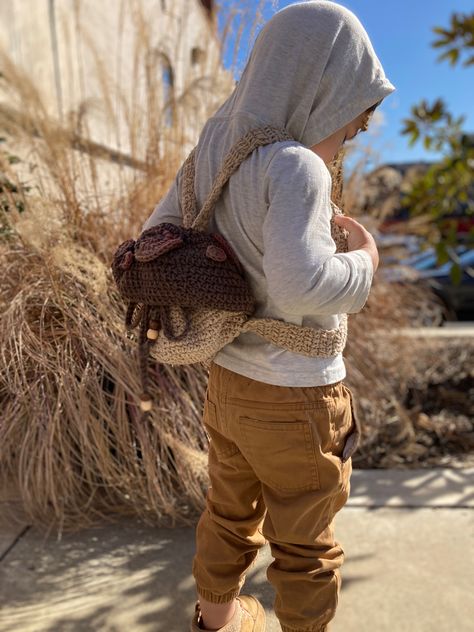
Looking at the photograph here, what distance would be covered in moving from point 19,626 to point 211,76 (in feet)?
8.32

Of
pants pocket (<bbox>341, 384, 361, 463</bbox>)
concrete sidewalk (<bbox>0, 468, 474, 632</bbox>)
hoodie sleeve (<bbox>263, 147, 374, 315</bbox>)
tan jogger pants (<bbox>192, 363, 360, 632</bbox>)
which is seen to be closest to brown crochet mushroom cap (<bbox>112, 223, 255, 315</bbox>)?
hoodie sleeve (<bbox>263, 147, 374, 315</bbox>)

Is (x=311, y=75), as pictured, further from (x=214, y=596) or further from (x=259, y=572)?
(x=259, y=572)

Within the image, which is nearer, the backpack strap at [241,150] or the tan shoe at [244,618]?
the backpack strap at [241,150]

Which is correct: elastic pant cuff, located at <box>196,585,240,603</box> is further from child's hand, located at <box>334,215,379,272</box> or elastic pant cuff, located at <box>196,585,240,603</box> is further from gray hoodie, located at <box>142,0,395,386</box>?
child's hand, located at <box>334,215,379,272</box>

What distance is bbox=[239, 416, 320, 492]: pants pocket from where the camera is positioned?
1.22m

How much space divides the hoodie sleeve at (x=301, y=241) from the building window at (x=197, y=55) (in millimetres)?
2101

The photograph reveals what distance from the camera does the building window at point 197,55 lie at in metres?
2.89

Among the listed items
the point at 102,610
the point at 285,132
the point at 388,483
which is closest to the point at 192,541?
the point at 102,610

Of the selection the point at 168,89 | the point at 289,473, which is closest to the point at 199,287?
the point at 289,473

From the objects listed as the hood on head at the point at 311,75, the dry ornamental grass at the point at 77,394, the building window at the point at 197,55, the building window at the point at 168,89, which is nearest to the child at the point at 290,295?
the hood on head at the point at 311,75

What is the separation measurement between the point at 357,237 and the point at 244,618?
3.63 ft

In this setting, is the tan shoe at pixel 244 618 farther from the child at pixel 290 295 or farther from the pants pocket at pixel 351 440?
the pants pocket at pixel 351 440

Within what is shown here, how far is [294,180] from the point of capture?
1.05m

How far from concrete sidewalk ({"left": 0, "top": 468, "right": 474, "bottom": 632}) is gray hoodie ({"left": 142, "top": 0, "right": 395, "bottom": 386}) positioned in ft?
2.83
